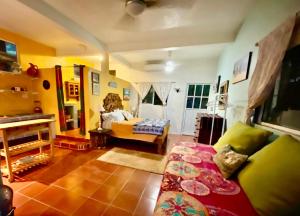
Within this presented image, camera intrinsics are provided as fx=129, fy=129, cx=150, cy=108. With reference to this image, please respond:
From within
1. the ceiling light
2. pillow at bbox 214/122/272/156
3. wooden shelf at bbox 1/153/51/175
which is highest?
the ceiling light

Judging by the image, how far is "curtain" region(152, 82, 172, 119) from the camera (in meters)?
5.14

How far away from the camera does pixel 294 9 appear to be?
1294 mm

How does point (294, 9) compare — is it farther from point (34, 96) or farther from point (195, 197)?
point (34, 96)

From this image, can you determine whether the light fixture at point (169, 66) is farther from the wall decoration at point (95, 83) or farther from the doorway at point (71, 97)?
the doorway at point (71, 97)

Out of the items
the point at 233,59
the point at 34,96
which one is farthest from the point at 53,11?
the point at 233,59

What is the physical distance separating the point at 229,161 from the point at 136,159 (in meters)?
1.98

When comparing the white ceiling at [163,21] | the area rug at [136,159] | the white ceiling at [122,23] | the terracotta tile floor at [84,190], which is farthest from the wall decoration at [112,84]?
the terracotta tile floor at [84,190]

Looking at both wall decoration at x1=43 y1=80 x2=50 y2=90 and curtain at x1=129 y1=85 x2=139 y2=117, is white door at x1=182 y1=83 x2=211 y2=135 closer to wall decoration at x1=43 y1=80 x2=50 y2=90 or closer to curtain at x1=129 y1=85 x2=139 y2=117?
curtain at x1=129 y1=85 x2=139 y2=117

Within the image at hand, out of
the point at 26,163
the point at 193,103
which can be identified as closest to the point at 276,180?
the point at 26,163

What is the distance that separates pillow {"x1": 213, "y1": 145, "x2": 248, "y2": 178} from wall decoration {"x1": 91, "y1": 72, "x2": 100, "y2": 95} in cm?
327

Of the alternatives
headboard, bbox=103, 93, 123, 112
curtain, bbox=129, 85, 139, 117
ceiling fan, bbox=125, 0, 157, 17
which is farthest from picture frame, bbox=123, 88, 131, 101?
ceiling fan, bbox=125, 0, 157, 17

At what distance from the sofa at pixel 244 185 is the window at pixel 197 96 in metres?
3.63

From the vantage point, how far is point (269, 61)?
1.44m

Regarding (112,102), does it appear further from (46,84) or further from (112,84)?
(46,84)
